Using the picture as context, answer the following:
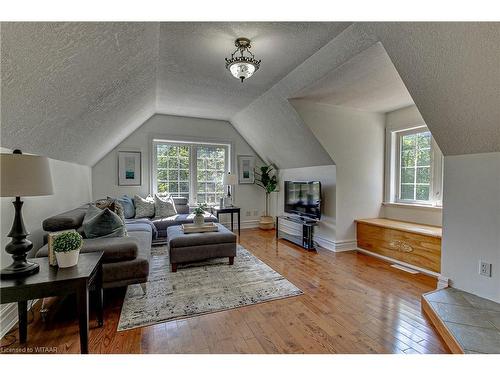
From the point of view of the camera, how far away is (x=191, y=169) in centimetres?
543

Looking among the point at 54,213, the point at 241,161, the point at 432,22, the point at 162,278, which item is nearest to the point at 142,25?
the point at 432,22

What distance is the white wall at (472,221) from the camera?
206 cm

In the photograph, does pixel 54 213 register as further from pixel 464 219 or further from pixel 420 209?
pixel 420 209

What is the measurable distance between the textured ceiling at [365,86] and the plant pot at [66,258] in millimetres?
2899

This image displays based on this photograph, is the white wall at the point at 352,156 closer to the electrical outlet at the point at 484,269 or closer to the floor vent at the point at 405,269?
the floor vent at the point at 405,269

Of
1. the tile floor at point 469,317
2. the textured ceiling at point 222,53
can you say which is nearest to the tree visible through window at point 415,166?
the tile floor at point 469,317

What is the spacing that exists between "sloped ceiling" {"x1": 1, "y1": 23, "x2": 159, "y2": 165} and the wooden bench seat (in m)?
3.67

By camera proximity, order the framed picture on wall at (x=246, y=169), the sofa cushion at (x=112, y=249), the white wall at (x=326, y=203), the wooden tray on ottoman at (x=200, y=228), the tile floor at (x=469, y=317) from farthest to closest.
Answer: the framed picture on wall at (x=246, y=169) → the white wall at (x=326, y=203) → the wooden tray on ottoman at (x=200, y=228) → the sofa cushion at (x=112, y=249) → the tile floor at (x=469, y=317)

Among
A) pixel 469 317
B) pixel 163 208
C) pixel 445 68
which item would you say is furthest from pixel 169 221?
pixel 445 68

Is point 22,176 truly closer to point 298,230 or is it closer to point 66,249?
point 66,249

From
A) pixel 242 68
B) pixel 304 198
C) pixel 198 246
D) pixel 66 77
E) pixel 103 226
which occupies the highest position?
pixel 242 68

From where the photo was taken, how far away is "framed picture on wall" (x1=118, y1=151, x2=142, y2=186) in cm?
481

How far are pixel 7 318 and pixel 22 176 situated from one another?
49.3 inches
